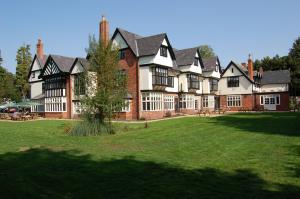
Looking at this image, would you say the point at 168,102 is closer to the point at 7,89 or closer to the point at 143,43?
the point at 143,43

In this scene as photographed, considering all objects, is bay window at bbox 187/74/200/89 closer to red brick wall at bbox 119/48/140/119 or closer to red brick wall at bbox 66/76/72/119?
red brick wall at bbox 119/48/140/119

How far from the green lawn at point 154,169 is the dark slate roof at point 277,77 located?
43.4 meters

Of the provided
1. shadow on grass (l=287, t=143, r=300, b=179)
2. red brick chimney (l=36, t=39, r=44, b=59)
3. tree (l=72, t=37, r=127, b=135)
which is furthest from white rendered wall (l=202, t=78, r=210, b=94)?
shadow on grass (l=287, t=143, r=300, b=179)

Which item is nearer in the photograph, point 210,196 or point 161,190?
point 210,196

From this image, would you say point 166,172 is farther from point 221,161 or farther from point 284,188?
point 284,188

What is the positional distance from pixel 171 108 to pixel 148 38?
32.9 ft

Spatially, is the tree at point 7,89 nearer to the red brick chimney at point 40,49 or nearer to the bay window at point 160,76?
the red brick chimney at point 40,49

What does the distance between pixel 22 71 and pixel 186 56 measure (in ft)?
132

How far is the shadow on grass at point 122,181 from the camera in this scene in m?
7.42

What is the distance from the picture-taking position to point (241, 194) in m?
7.43

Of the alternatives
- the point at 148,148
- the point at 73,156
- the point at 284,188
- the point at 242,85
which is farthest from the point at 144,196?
the point at 242,85

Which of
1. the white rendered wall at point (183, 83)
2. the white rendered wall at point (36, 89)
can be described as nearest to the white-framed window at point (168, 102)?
the white rendered wall at point (183, 83)

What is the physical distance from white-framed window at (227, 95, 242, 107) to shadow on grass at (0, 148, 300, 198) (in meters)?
47.9

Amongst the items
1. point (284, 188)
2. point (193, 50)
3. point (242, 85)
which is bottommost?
point (284, 188)
